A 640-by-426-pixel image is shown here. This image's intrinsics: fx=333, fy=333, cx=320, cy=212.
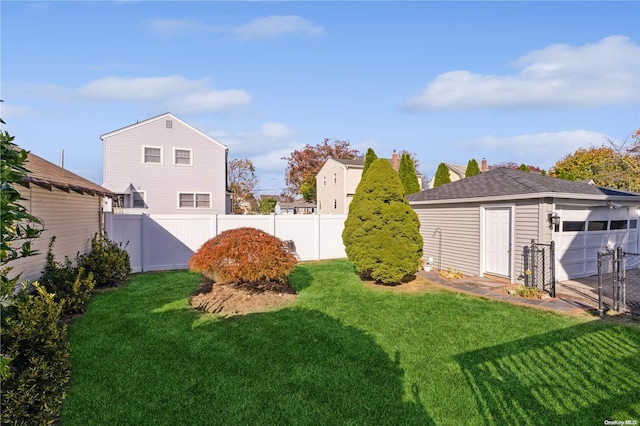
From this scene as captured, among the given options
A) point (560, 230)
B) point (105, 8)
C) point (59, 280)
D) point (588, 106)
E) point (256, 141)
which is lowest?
point (59, 280)

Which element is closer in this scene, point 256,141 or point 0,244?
point 0,244

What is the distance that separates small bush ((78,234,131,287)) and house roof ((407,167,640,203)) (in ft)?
32.3

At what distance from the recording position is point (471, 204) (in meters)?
10.4

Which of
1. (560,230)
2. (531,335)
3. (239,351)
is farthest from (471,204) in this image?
(239,351)

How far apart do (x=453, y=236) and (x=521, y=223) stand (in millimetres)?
2433

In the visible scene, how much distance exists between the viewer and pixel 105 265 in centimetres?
864

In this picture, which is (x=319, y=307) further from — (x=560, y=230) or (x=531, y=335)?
(x=560, y=230)

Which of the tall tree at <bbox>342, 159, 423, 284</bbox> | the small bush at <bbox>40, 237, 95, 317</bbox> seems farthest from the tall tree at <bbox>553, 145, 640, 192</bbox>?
the small bush at <bbox>40, 237, 95, 317</bbox>

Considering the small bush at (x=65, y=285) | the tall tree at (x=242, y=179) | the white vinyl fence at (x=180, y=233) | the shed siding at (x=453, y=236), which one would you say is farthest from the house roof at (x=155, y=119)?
the tall tree at (x=242, y=179)

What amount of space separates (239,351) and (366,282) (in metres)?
5.30

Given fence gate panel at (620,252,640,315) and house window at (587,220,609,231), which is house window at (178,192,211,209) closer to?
house window at (587,220,609,231)

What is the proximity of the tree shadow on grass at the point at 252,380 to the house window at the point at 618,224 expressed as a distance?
958 centimetres

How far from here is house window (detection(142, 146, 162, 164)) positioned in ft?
56.2

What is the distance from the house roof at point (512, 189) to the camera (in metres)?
8.66
